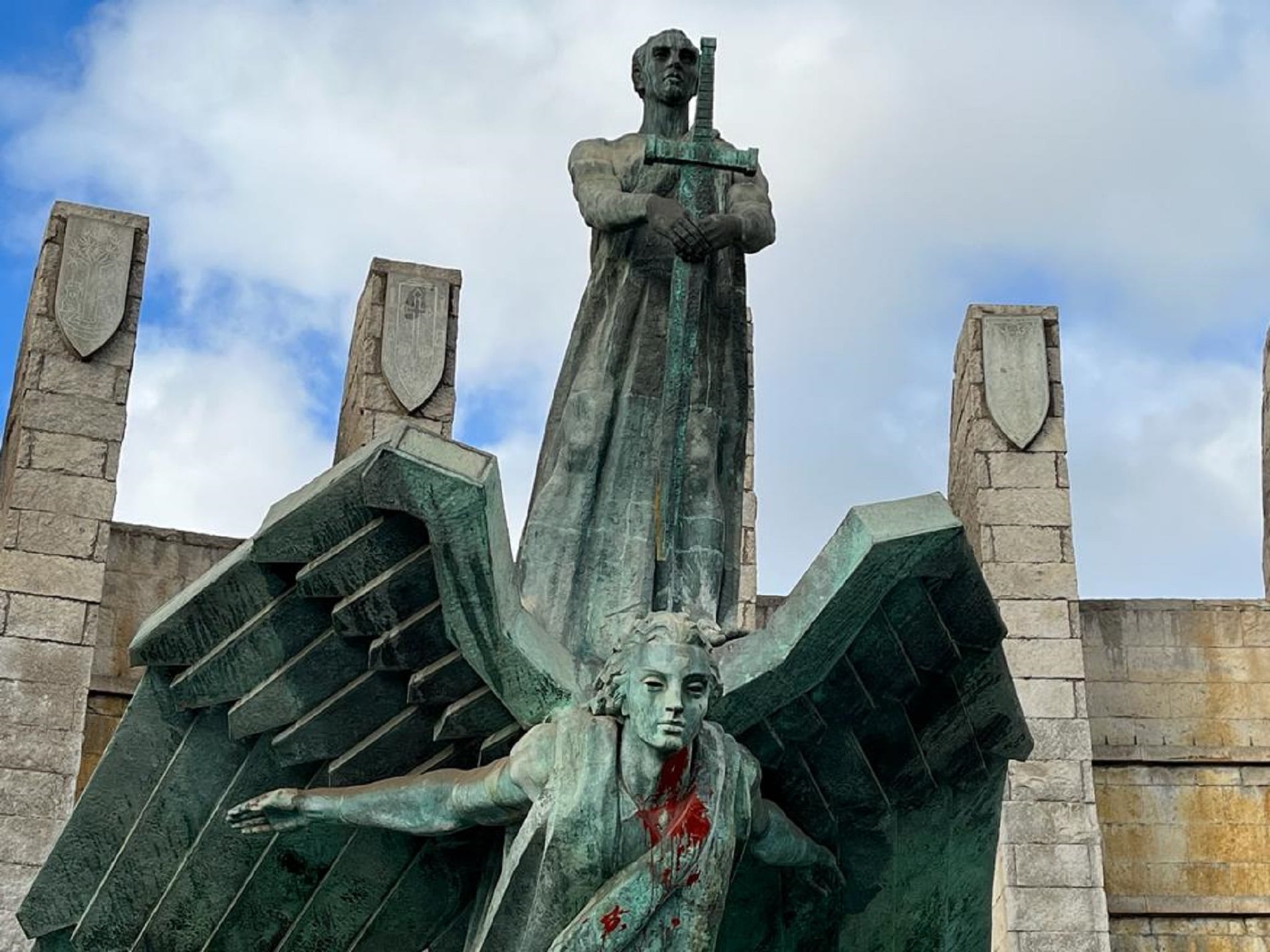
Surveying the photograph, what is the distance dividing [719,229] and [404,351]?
7572mm

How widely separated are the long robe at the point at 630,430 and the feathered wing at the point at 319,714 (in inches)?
23.8

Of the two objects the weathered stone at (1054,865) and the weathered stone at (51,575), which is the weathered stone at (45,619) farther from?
the weathered stone at (1054,865)

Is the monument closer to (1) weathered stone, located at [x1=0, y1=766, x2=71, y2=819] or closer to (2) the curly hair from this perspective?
(2) the curly hair

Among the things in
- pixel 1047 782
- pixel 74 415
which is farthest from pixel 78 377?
pixel 1047 782

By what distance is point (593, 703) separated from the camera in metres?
7.29

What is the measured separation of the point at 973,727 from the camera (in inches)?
312

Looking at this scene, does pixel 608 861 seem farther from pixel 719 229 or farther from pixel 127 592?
pixel 127 592

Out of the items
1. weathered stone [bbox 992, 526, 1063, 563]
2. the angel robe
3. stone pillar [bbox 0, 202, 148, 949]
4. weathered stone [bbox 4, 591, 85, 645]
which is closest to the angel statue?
the angel robe

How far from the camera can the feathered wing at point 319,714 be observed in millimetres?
7367

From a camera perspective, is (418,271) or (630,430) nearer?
(630,430)

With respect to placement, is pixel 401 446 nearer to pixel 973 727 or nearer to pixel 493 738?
pixel 493 738

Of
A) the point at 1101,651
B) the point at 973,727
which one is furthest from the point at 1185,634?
the point at 973,727

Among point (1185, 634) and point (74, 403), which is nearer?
point (74, 403)

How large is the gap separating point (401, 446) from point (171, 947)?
6.28ft
